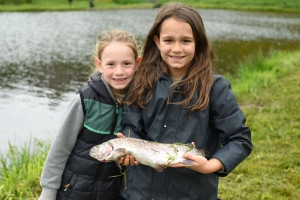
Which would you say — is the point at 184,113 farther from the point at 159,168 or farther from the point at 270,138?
the point at 270,138

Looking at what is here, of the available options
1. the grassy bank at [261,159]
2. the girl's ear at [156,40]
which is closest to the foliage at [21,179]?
the grassy bank at [261,159]

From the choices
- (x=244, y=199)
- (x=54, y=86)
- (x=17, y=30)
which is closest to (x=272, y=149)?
(x=244, y=199)

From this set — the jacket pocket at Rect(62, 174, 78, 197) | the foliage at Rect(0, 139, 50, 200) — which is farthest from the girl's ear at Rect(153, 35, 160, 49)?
the foliage at Rect(0, 139, 50, 200)

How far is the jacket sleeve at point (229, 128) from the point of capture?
2477mm

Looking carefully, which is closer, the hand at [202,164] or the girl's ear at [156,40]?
the hand at [202,164]

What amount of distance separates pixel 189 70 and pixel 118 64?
1.59 feet

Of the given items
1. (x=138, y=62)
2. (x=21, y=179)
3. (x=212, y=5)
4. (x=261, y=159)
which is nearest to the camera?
(x=138, y=62)

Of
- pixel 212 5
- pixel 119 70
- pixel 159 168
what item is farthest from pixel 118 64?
pixel 212 5

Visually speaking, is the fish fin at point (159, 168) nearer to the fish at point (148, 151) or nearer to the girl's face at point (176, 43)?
the fish at point (148, 151)

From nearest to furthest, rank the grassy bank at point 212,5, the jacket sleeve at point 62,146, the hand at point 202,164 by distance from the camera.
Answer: the hand at point 202,164 < the jacket sleeve at point 62,146 < the grassy bank at point 212,5

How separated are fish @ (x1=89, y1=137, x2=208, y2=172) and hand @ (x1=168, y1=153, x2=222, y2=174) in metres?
0.02

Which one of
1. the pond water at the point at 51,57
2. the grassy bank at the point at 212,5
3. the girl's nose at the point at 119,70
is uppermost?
the girl's nose at the point at 119,70

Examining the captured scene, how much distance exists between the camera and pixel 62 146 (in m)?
2.76

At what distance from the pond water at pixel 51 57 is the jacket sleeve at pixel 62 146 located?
3.07 feet
